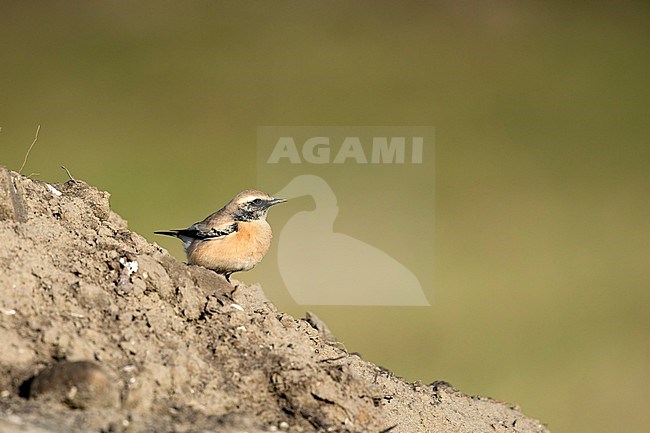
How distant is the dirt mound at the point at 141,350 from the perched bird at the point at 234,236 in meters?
0.38

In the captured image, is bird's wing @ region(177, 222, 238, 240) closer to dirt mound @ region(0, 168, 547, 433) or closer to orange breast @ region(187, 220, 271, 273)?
orange breast @ region(187, 220, 271, 273)

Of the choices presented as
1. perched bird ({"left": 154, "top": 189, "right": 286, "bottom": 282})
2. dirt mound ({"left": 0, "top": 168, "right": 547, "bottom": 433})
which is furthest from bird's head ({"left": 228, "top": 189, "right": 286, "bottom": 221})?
dirt mound ({"left": 0, "top": 168, "right": 547, "bottom": 433})

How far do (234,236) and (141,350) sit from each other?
1.62 m

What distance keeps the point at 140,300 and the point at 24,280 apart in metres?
0.46

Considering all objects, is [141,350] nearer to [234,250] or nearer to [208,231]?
[234,250]

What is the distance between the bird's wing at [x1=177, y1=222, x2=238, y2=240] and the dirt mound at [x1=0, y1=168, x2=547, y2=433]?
Answer: 20.9 inches

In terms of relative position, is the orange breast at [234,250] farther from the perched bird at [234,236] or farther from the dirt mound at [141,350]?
the dirt mound at [141,350]

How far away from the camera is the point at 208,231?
16.1 ft

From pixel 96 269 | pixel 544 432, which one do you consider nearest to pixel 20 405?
→ pixel 96 269

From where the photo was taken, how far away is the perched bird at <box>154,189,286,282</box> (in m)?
4.72

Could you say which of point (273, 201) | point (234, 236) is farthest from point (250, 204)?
point (234, 236)

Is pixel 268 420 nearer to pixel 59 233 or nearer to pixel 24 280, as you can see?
pixel 24 280

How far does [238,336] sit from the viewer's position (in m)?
3.62

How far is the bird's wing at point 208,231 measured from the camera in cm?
484
